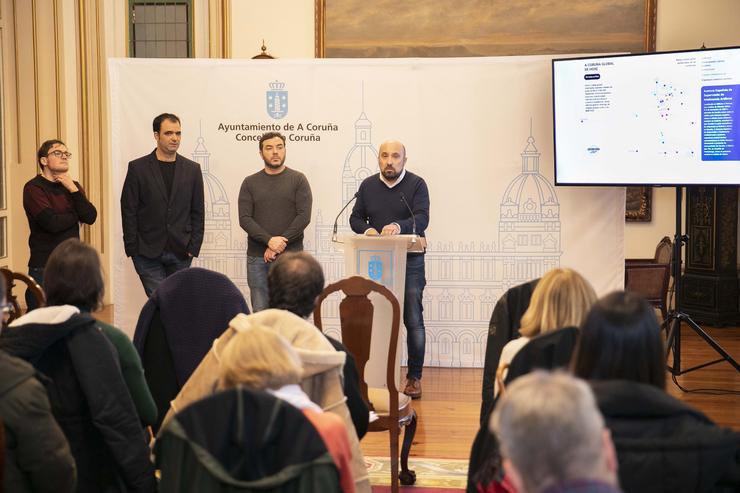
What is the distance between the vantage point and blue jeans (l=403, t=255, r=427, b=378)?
6309 mm

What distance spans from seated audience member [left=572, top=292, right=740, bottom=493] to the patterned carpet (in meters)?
2.29

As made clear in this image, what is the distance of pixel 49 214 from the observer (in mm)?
6102

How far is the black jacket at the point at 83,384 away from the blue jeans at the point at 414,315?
3396 mm

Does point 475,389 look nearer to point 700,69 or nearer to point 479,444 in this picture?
point 700,69

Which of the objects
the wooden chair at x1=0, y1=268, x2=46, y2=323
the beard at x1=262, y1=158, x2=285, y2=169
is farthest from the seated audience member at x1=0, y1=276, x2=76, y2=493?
the beard at x1=262, y1=158, x2=285, y2=169

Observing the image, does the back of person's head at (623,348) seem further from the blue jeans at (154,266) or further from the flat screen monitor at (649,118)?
the blue jeans at (154,266)

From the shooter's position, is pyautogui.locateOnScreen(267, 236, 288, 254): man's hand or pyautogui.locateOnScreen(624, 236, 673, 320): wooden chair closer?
pyautogui.locateOnScreen(267, 236, 288, 254): man's hand

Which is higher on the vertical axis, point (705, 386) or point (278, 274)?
point (278, 274)

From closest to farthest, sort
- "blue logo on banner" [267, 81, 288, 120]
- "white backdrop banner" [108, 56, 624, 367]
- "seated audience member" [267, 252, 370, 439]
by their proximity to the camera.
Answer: "seated audience member" [267, 252, 370, 439]
"white backdrop banner" [108, 56, 624, 367]
"blue logo on banner" [267, 81, 288, 120]

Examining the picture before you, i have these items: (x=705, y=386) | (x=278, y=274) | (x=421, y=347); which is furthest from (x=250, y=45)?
(x=278, y=274)

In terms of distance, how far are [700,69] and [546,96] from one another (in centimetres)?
113

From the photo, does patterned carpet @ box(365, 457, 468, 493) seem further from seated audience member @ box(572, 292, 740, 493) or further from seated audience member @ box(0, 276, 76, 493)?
seated audience member @ box(572, 292, 740, 493)

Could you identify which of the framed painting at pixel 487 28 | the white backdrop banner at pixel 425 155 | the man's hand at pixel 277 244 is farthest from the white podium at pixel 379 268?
the framed painting at pixel 487 28

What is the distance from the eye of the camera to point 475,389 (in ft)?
21.2
